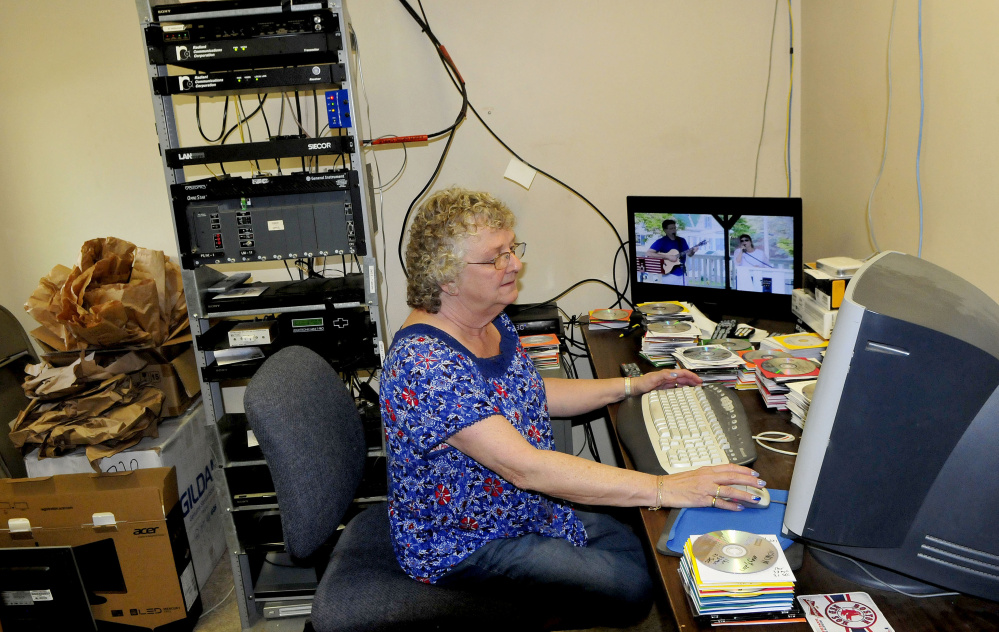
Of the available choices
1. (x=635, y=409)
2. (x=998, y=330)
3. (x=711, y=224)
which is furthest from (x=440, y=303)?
(x=711, y=224)

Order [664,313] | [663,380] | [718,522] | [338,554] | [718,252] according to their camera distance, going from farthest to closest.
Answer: [718,252], [664,313], [663,380], [338,554], [718,522]

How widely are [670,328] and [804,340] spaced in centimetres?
38

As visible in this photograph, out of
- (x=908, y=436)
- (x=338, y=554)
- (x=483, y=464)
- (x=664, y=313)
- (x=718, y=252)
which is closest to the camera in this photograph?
(x=908, y=436)

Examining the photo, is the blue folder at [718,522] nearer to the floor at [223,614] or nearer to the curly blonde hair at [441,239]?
the curly blonde hair at [441,239]

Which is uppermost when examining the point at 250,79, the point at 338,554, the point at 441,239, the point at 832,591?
the point at 250,79

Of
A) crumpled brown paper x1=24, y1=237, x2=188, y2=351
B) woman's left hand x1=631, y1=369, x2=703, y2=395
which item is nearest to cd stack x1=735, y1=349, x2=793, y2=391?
woman's left hand x1=631, y1=369, x2=703, y2=395

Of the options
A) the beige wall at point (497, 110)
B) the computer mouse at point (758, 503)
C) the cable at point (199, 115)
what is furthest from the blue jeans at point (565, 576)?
the cable at point (199, 115)

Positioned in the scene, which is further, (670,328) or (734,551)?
(670,328)

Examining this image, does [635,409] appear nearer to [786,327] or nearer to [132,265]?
[786,327]

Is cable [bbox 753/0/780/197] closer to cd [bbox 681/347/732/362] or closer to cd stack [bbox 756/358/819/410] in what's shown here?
cd [bbox 681/347/732/362]

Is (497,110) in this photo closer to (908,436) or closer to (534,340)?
(534,340)

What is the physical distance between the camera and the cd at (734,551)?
999 millimetres

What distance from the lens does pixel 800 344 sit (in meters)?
1.85

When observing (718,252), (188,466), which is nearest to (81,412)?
(188,466)
